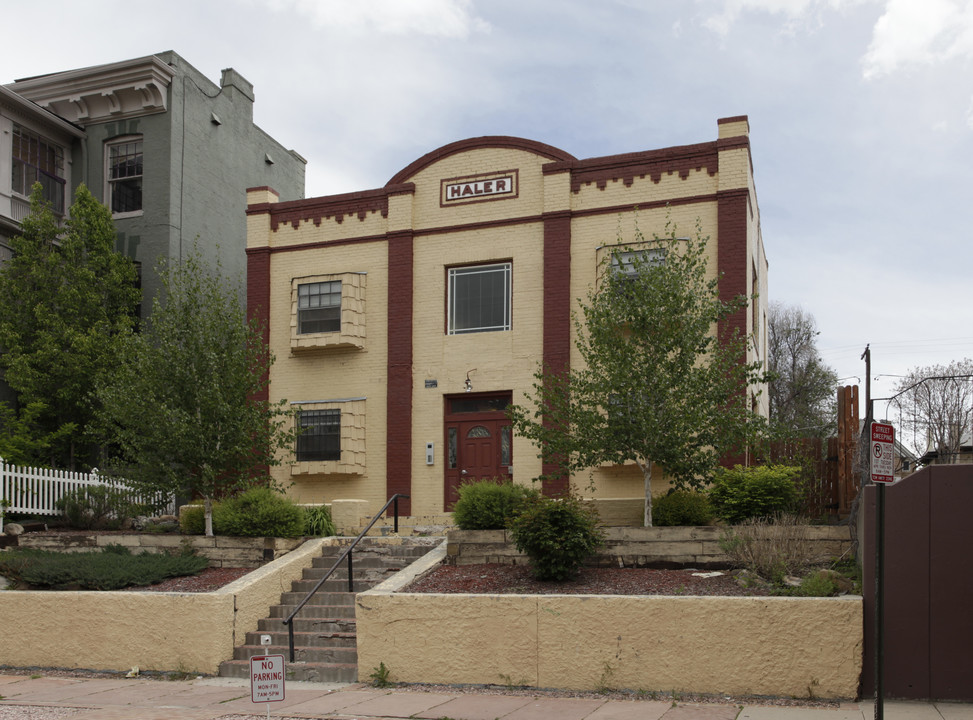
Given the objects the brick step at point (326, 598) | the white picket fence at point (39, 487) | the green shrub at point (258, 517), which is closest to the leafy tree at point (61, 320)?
the white picket fence at point (39, 487)

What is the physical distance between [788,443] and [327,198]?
35.2ft

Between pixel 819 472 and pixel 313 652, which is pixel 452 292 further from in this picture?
pixel 313 652

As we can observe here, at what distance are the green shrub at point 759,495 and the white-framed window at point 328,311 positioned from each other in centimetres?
881

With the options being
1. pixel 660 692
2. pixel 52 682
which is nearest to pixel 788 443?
pixel 660 692

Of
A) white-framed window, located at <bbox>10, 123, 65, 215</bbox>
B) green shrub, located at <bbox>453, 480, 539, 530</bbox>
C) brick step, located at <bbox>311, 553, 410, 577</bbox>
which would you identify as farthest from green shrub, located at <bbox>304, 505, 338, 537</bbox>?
white-framed window, located at <bbox>10, 123, 65, 215</bbox>

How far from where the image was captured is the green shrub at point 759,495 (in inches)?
548

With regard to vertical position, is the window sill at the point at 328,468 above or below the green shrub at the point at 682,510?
above

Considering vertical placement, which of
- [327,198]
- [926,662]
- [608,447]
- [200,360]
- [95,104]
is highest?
[95,104]

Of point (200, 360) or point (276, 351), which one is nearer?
point (200, 360)

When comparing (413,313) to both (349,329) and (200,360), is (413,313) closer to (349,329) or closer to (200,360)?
(349,329)

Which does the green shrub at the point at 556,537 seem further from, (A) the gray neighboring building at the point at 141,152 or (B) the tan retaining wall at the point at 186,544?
(A) the gray neighboring building at the point at 141,152

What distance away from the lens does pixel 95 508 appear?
1825 cm

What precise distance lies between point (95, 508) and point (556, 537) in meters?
9.96

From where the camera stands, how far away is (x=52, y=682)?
40.8 ft
